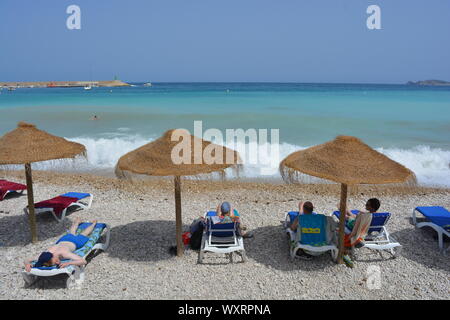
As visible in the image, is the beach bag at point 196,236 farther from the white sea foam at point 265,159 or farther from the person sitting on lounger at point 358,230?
the white sea foam at point 265,159

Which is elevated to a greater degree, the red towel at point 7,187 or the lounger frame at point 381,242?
the red towel at point 7,187

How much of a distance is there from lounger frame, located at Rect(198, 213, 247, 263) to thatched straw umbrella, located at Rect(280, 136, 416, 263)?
1313mm

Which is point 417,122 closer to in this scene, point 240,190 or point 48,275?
point 240,190

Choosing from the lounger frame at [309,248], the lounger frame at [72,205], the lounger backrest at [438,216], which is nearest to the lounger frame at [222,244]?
the lounger frame at [309,248]

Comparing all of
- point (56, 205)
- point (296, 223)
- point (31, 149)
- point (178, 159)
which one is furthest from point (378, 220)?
point (56, 205)

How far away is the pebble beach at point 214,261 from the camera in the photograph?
173 inches

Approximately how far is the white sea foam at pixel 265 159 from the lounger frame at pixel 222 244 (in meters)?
3.99

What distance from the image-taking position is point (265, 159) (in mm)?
13016

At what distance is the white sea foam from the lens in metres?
10.9

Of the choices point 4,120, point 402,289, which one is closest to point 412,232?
point 402,289

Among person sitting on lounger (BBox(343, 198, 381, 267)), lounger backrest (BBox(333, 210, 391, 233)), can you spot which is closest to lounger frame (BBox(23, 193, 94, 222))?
person sitting on lounger (BBox(343, 198, 381, 267))

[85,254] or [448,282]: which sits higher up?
[85,254]

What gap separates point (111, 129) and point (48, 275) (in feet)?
56.4
